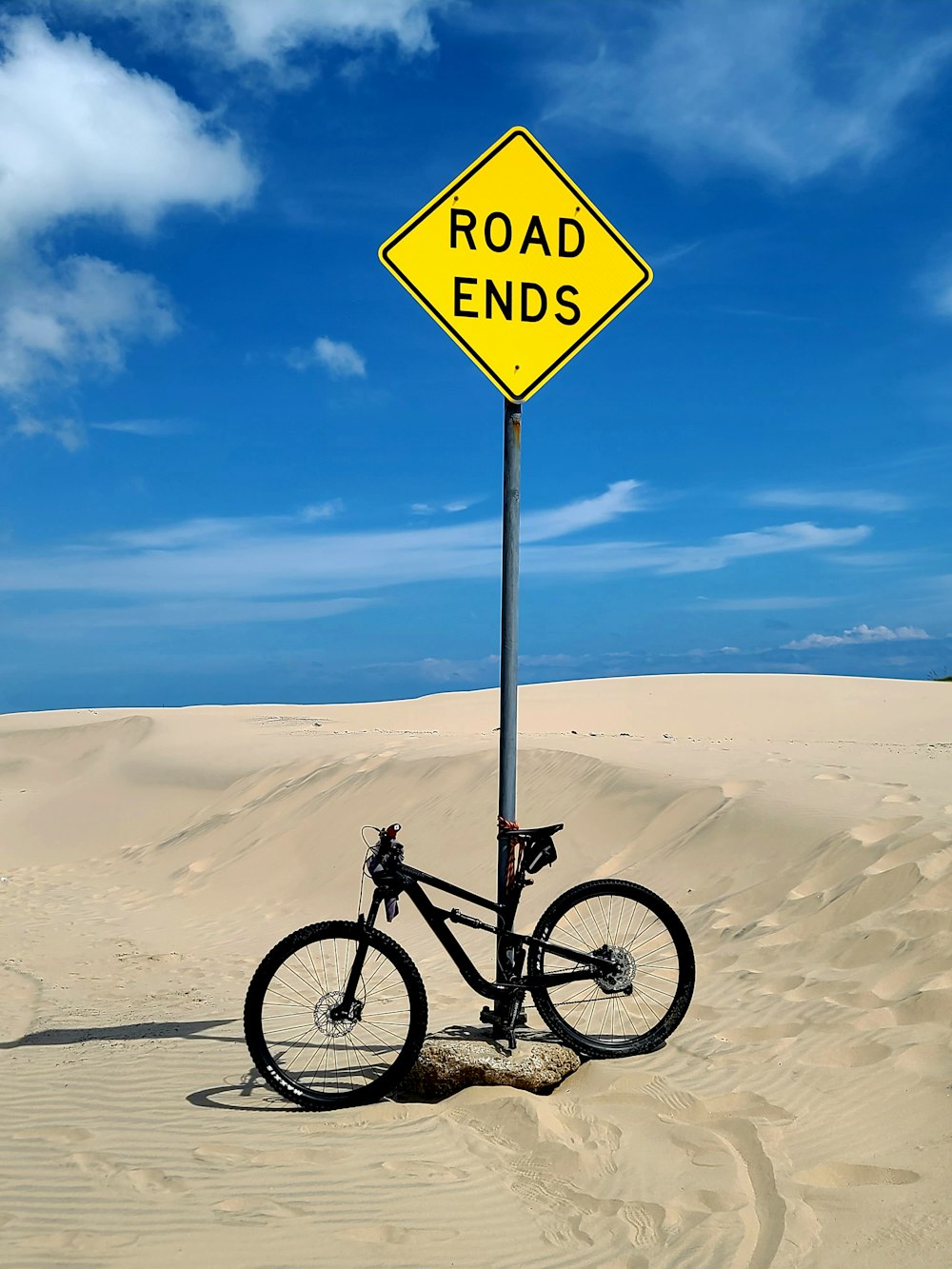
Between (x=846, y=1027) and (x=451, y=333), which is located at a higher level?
(x=451, y=333)

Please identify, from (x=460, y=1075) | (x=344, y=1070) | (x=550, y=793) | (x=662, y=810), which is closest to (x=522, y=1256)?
(x=460, y=1075)

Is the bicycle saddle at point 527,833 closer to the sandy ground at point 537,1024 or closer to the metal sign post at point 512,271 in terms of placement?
the metal sign post at point 512,271

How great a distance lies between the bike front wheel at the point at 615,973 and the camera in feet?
16.7

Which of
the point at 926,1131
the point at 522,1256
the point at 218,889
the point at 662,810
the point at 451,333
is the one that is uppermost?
the point at 451,333

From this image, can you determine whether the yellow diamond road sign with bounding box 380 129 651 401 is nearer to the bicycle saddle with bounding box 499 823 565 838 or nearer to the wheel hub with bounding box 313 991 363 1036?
the bicycle saddle with bounding box 499 823 565 838

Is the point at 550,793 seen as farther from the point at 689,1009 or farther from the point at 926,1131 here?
the point at 926,1131

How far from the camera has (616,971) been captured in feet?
16.6

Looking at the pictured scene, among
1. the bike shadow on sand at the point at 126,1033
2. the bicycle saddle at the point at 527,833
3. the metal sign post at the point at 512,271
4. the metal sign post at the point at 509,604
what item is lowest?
the bike shadow on sand at the point at 126,1033

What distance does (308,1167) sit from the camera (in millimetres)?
3930

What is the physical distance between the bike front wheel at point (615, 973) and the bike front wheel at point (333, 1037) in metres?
0.74

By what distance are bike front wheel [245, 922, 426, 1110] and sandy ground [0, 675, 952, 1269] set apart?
0.57 ft

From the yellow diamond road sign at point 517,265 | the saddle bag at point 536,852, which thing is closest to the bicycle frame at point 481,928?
the saddle bag at point 536,852

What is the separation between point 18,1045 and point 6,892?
22.0 feet

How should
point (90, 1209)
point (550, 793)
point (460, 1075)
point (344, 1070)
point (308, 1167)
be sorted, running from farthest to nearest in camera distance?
1. point (550, 793)
2. point (344, 1070)
3. point (460, 1075)
4. point (308, 1167)
5. point (90, 1209)
